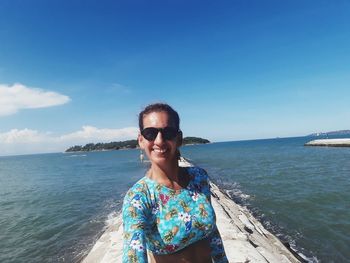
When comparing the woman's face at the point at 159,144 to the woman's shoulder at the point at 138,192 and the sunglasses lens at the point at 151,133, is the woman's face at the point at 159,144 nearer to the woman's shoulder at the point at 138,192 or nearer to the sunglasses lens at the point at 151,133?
the sunglasses lens at the point at 151,133

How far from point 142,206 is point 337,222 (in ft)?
54.9

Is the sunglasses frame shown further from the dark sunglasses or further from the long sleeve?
the long sleeve

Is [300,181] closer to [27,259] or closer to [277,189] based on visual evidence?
[277,189]

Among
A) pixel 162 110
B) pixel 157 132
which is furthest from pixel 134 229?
pixel 162 110

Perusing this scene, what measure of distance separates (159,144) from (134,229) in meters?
0.80

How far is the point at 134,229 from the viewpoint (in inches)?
94.6

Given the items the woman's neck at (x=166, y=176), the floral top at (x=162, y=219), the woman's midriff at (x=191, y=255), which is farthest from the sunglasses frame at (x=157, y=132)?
the woman's midriff at (x=191, y=255)

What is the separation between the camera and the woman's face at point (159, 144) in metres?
2.85

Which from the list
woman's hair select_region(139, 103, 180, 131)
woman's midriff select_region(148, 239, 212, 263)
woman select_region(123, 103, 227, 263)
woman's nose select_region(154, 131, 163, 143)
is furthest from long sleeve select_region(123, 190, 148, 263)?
woman's hair select_region(139, 103, 180, 131)

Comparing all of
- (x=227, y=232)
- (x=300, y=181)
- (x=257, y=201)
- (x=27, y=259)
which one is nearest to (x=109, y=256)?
(x=227, y=232)

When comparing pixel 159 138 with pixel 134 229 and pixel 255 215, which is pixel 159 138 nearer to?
pixel 134 229

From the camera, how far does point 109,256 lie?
8703mm

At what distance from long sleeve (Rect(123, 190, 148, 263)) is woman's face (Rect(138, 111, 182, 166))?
17.6 inches

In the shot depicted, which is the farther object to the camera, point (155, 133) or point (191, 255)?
point (155, 133)
